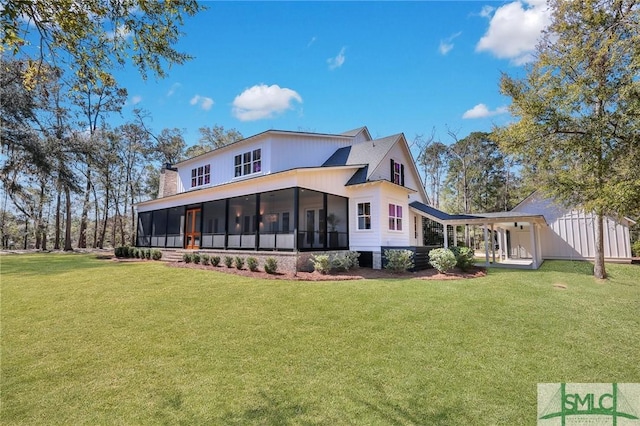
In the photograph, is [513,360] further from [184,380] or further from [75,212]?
[75,212]

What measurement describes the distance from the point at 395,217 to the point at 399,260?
3.35 metres

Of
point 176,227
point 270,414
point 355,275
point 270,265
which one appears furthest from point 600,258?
point 176,227

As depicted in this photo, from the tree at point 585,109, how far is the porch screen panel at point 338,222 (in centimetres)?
779

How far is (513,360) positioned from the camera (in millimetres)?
4816

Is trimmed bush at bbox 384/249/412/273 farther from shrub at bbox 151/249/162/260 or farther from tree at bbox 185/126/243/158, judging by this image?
tree at bbox 185/126/243/158

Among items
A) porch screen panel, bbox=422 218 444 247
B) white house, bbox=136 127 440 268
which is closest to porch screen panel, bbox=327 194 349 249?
white house, bbox=136 127 440 268

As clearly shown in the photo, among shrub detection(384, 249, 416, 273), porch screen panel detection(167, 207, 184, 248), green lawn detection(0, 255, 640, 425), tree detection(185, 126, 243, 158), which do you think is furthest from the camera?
tree detection(185, 126, 243, 158)

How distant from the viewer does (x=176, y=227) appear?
2425cm

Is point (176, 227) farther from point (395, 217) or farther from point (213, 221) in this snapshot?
point (395, 217)

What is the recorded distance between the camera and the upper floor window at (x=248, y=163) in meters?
16.9

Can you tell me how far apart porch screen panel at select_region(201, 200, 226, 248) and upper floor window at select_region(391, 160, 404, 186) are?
1012 cm

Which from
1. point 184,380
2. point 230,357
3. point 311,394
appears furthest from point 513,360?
point 184,380

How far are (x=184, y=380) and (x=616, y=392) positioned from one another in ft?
18.9

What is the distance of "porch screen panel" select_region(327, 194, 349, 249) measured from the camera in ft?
49.0
